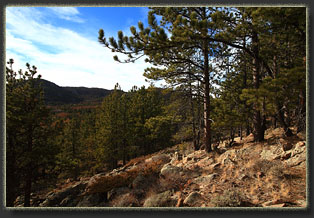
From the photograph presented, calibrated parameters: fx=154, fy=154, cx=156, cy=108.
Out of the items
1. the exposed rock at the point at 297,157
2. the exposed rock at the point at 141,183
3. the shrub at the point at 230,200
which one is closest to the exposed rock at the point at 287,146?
the exposed rock at the point at 297,157

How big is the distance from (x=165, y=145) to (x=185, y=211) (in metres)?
23.9

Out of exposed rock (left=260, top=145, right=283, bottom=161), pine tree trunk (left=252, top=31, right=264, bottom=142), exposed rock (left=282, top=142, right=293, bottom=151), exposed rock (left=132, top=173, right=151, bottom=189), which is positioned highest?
pine tree trunk (left=252, top=31, right=264, bottom=142)

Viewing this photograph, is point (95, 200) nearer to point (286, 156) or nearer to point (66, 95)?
point (286, 156)

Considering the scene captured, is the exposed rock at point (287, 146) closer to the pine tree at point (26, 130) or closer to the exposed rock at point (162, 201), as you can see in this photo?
the exposed rock at point (162, 201)

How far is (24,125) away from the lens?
6.38 meters

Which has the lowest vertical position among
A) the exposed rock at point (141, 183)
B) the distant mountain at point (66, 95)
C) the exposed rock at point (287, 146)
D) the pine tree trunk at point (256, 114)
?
the exposed rock at point (141, 183)

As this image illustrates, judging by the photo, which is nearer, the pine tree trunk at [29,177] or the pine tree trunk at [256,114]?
the pine tree trunk at [256,114]

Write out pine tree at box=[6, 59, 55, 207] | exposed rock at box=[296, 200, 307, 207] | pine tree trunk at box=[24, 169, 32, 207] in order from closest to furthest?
1. exposed rock at box=[296, 200, 307, 207]
2. pine tree at box=[6, 59, 55, 207]
3. pine tree trunk at box=[24, 169, 32, 207]

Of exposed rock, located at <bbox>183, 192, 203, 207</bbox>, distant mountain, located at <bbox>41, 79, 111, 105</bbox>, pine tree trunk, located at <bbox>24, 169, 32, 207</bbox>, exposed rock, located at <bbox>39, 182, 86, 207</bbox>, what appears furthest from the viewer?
distant mountain, located at <bbox>41, 79, 111, 105</bbox>

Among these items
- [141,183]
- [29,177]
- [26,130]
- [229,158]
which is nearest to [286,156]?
[229,158]

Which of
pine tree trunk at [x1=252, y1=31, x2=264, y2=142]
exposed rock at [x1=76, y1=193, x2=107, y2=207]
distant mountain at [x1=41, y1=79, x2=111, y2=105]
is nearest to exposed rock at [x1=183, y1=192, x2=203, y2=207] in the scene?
exposed rock at [x1=76, y1=193, x2=107, y2=207]

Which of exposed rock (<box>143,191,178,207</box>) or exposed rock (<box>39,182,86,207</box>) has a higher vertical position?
exposed rock (<box>143,191,178,207</box>)

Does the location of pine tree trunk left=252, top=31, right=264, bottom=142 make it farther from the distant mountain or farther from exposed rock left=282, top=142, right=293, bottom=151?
the distant mountain

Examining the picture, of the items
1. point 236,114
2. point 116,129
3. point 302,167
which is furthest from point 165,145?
point 302,167
